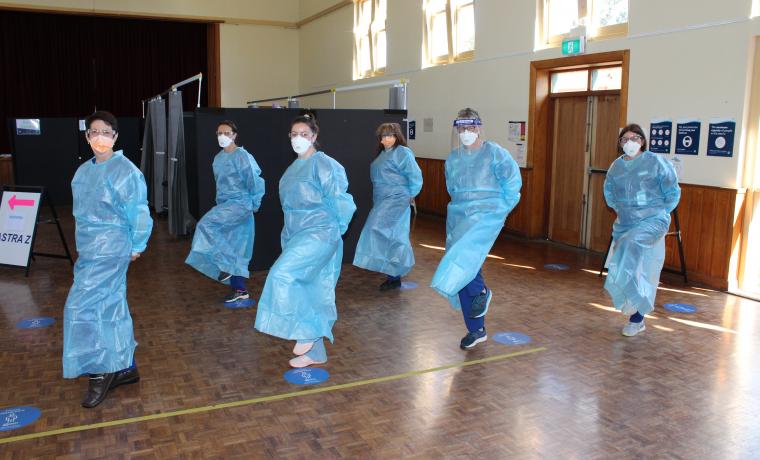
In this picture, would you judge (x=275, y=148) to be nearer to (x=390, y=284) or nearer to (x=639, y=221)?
(x=390, y=284)

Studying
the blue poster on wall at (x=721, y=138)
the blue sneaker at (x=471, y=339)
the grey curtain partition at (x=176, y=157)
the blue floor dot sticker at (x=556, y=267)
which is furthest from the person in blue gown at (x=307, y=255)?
the grey curtain partition at (x=176, y=157)

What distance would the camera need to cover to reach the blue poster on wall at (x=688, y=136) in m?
5.72

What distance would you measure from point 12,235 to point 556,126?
5.85 metres

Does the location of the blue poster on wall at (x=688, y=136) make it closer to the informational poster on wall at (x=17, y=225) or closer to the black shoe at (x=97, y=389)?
the black shoe at (x=97, y=389)

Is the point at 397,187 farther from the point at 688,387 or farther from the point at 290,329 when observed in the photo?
the point at 688,387

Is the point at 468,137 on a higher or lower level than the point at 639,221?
higher

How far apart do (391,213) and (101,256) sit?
2753 mm

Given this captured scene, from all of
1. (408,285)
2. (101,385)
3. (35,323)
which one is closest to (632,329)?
(408,285)

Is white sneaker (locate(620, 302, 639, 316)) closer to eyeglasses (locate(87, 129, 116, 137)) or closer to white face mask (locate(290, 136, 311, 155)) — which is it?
white face mask (locate(290, 136, 311, 155))

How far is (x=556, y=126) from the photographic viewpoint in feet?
25.3

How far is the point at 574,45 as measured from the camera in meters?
6.88

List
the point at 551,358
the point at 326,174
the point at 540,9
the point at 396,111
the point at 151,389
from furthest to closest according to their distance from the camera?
the point at 540,9 → the point at 396,111 → the point at 551,358 → the point at 326,174 → the point at 151,389

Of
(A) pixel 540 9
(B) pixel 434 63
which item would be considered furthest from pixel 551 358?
(B) pixel 434 63

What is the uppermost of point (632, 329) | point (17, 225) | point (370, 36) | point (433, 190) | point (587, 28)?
point (370, 36)
